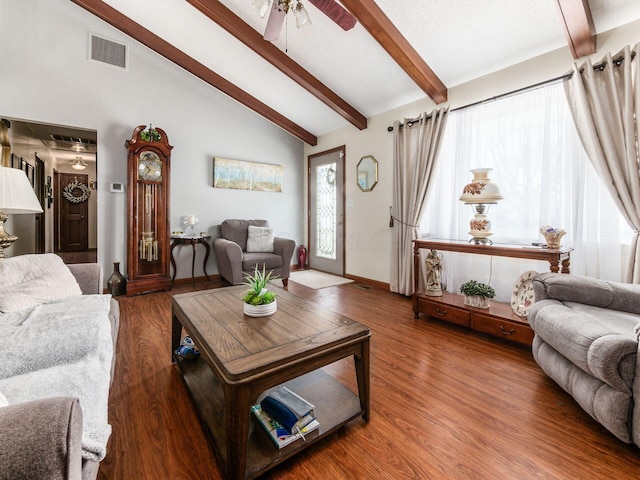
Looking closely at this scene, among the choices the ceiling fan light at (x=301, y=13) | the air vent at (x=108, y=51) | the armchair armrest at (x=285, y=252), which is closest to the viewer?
the ceiling fan light at (x=301, y=13)

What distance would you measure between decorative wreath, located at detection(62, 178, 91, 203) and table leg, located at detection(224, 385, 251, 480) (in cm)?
829

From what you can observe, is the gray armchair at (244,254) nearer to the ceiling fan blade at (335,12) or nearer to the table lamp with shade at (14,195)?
the table lamp with shade at (14,195)

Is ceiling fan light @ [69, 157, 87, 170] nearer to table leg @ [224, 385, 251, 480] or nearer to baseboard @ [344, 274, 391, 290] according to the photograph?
baseboard @ [344, 274, 391, 290]

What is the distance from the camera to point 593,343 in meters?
1.31

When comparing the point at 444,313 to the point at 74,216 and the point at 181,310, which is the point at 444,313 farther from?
the point at 74,216

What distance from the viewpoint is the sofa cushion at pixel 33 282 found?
1577 millimetres

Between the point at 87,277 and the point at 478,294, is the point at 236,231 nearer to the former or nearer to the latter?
the point at 87,277

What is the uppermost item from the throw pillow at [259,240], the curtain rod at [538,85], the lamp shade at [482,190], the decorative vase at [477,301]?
the curtain rod at [538,85]

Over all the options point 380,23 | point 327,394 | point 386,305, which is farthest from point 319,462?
point 380,23

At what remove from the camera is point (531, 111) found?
2621 millimetres

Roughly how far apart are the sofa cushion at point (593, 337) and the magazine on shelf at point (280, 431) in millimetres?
1270

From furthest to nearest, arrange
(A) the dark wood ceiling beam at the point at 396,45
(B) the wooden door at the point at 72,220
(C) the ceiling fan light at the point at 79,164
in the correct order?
(B) the wooden door at the point at 72,220
(C) the ceiling fan light at the point at 79,164
(A) the dark wood ceiling beam at the point at 396,45

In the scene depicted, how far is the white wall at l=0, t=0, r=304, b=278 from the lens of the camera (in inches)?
125

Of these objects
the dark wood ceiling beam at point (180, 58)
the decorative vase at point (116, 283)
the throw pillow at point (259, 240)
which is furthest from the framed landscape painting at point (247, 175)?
the decorative vase at point (116, 283)
